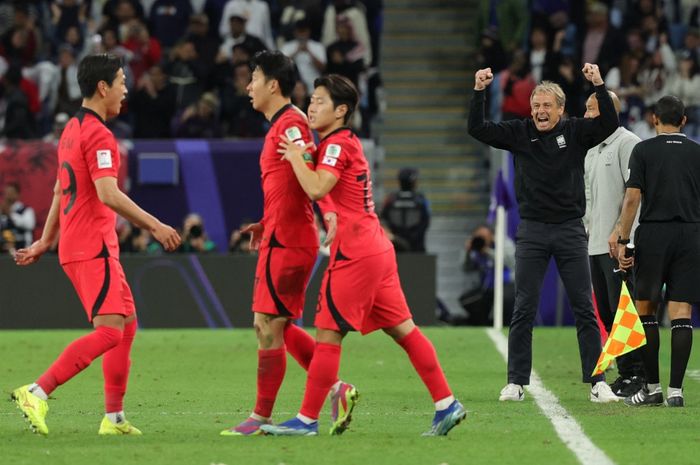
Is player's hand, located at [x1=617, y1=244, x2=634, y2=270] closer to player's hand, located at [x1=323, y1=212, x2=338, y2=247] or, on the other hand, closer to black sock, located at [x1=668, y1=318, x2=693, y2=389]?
black sock, located at [x1=668, y1=318, x2=693, y2=389]

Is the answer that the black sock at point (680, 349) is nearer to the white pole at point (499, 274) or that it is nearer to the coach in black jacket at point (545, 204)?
the coach in black jacket at point (545, 204)

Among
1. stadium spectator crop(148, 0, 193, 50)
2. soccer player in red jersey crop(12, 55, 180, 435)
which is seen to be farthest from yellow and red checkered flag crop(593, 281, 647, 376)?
stadium spectator crop(148, 0, 193, 50)

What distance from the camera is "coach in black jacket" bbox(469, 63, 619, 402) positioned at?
1041cm

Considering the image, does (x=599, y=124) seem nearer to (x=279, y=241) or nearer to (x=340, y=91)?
(x=340, y=91)

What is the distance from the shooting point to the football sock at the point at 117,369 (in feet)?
27.9

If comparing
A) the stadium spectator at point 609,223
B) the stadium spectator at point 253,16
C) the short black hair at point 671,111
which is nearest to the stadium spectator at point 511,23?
the stadium spectator at point 253,16

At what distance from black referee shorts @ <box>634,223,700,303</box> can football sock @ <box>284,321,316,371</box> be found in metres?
2.59

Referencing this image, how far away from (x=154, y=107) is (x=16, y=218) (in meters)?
2.84

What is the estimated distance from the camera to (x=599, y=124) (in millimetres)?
10227

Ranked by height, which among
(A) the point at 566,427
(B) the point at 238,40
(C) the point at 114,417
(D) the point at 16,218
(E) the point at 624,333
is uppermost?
(B) the point at 238,40

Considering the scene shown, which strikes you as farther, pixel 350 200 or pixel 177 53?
pixel 177 53

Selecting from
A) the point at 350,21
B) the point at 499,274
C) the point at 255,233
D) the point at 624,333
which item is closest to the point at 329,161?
the point at 255,233

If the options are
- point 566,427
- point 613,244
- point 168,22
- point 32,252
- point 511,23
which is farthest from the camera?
point 168,22

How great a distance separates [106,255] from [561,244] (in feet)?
11.4
